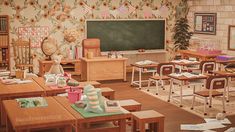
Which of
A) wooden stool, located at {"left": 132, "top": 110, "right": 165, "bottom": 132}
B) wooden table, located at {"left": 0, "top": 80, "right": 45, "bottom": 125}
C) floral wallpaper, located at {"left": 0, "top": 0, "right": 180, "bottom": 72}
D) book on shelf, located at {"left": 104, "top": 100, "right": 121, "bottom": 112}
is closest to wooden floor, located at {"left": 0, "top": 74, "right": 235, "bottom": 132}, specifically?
wooden table, located at {"left": 0, "top": 80, "right": 45, "bottom": 125}

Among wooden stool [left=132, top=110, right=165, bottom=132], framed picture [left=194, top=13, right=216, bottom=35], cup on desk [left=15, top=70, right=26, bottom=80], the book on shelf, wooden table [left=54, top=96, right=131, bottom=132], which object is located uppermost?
framed picture [left=194, top=13, right=216, bottom=35]

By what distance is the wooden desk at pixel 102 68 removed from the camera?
852 cm

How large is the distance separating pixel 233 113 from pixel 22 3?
5.67 meters

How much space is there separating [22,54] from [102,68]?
80.8 inches

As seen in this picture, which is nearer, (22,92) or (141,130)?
(141,130)

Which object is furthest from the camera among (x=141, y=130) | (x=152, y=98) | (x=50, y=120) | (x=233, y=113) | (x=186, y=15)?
(x=186, y=15)

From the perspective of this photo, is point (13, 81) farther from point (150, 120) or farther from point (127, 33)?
point (127, 33)

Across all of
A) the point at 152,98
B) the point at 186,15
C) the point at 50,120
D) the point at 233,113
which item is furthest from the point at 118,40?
the point at 50,120

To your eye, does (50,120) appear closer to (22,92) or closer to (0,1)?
(22,92)

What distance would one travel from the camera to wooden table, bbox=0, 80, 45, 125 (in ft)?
15.5

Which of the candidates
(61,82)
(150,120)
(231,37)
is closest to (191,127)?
(150,120)

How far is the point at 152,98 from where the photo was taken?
7234mm

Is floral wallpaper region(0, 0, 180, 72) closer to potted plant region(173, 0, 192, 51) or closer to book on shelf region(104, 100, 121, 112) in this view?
potted plant region(173, 0, 192, 51)

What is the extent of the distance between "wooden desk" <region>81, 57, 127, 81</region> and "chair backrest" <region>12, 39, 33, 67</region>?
1.42 metres
